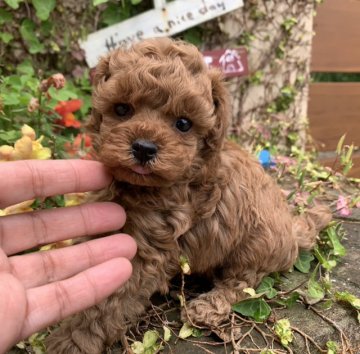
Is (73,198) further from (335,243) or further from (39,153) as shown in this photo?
(335,243)

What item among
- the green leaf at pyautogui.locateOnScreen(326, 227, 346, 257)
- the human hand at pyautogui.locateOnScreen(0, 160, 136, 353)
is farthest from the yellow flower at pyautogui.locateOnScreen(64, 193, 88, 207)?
the green leaf at pyautogui.locateOnScreen(326, 227, 346, 257)

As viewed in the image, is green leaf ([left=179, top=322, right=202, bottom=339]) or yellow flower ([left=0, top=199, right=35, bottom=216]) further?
yellow flower ([left=0, top=199, right=35, bottom=216])

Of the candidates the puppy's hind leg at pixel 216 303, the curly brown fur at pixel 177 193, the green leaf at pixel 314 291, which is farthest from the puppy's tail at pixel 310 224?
the puppy's hind leg at pixel 216 303

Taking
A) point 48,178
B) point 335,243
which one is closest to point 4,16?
point 48,178

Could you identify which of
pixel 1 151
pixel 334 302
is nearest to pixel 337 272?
Result: pixel 334 302

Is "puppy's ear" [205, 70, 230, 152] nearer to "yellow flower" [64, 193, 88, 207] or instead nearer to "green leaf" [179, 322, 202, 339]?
"green leaf" [179, 322, 202, 339]
